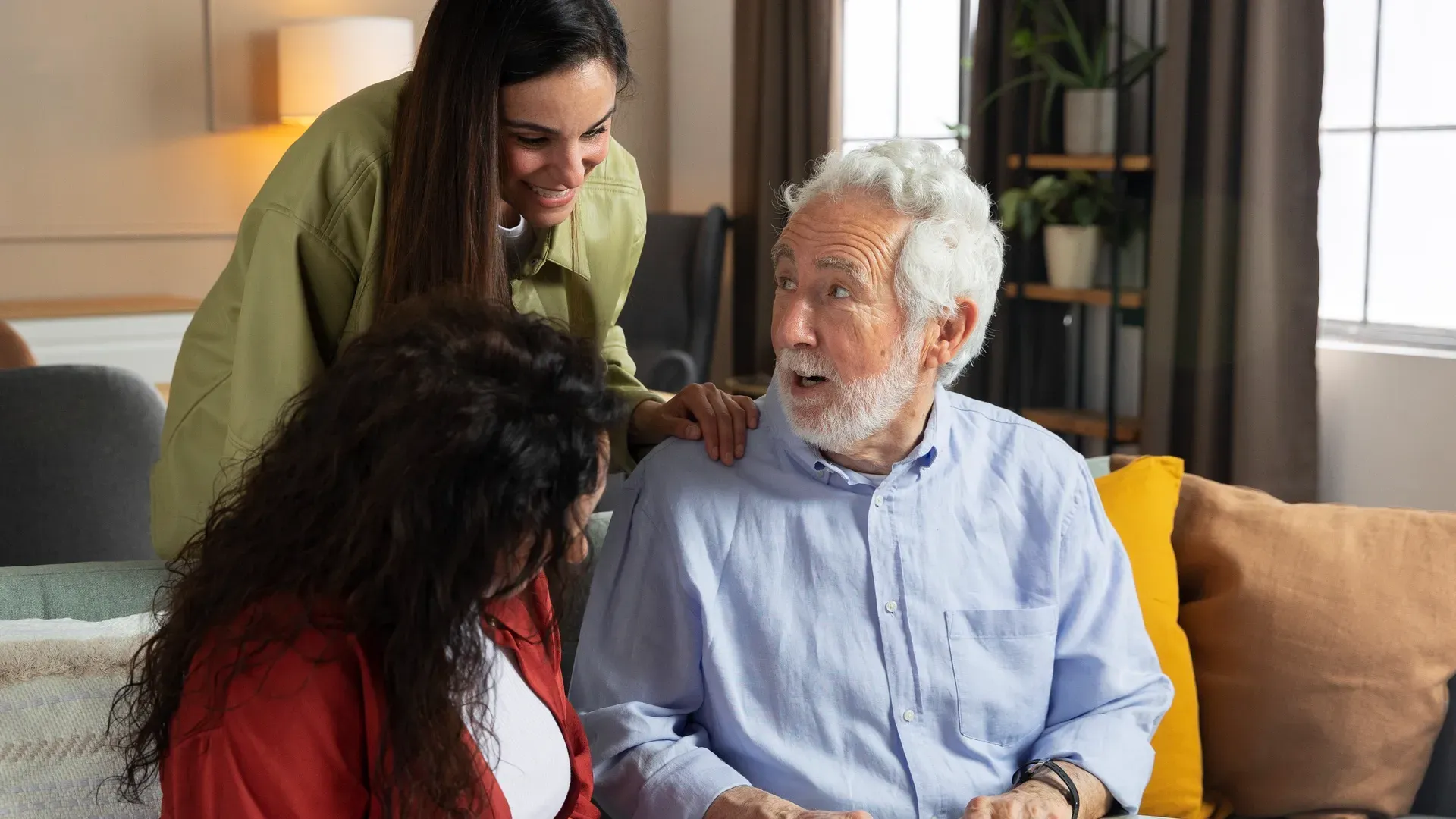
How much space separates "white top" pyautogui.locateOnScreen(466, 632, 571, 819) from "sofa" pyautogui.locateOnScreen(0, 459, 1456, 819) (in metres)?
0.45

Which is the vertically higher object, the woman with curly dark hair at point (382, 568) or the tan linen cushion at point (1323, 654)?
the woman with curly dark hair at point (382, 568)

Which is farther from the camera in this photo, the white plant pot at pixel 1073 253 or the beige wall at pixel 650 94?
the beige wall at pixel 650 94

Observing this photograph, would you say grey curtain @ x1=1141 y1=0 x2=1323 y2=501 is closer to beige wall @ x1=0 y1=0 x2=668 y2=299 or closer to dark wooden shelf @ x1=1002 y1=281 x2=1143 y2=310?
dark wooden shelf @ x1=1002 y1=281 x2=1143 y2=310

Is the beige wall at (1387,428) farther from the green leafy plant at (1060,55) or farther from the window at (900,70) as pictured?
the window at (900,70)

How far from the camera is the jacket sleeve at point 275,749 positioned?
1003mm

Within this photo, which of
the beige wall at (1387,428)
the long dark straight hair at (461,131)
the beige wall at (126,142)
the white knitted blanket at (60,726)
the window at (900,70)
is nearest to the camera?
the white knitted blanket at (60,726)

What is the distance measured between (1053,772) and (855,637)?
0.28 metres

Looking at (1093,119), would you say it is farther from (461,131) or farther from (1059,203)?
(461,131)

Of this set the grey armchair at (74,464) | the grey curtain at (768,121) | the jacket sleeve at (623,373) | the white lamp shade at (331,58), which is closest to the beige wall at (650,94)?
the grey curtain at (768,121)

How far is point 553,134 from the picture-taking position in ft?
5.24

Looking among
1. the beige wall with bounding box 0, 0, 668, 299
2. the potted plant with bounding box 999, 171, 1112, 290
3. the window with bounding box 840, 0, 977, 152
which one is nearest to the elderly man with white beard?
the potted plant with bounding box 999, 171, 1112, 290

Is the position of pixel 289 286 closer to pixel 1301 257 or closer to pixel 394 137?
pixel 394 137

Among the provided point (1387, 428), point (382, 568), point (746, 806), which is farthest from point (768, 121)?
point (382, 568)

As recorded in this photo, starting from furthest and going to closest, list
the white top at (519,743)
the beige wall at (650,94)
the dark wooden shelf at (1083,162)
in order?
the beige wall at (650,94)
the dark wooden shelf at (1083,162)
the white top at (519,743)
